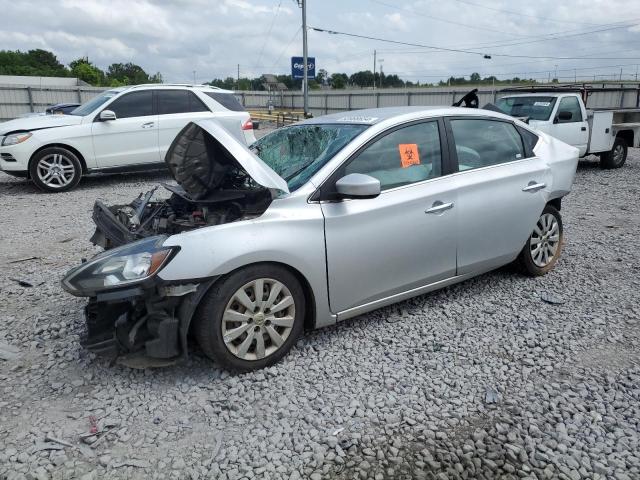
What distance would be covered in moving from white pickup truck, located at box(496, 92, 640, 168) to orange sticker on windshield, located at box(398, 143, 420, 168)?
314 inches

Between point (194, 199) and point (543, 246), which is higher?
point (194, 199)

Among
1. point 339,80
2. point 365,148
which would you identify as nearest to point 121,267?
point 365,148

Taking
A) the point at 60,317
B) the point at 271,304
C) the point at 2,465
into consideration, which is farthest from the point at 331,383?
the point at 60,317

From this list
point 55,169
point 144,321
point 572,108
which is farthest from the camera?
point 572,108

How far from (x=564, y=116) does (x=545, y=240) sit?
297 inches

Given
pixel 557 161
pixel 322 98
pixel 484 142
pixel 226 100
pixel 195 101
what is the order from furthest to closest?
pixel 322 98 < pixel 226 100 < pixel 195 101 < pixel 557 161 < pixel 484 142

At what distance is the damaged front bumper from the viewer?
2.99 meters

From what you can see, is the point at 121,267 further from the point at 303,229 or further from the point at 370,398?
the point at 370,398

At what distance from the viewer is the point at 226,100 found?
417 inches

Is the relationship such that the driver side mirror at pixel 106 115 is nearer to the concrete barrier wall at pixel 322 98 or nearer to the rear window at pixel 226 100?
the rear window at pixel 226 100

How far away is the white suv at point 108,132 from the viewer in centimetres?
891

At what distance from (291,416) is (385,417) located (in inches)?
20.9

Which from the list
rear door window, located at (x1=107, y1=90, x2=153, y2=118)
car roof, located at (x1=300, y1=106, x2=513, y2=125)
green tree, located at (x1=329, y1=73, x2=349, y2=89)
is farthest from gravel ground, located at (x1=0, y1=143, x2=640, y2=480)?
green tree, located at (x1=329, y1=73, x2=349, y2=89)

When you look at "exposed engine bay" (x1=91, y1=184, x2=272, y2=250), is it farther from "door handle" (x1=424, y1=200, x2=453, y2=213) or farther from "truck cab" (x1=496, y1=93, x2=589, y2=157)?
"truck cab" (x1=496, y1=93, x2=589, y2=157)
